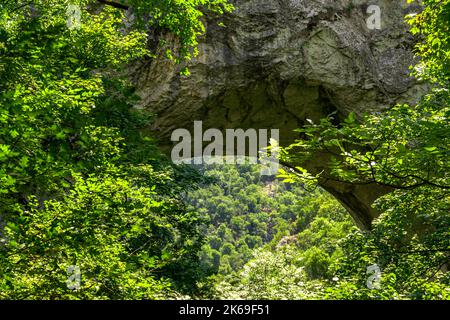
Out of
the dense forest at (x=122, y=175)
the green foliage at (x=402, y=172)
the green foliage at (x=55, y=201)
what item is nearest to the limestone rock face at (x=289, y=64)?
the dense forest at (x=122, y=175)

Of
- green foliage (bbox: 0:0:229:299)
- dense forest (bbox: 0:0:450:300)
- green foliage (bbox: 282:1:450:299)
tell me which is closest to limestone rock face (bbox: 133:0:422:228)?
dense forest (bbox: 0:0:450:300)

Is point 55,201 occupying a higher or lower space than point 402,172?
lower

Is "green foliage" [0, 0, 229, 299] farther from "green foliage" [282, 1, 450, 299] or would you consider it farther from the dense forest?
"green foliage" [282, 1, 450, 299]

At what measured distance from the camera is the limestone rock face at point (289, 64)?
1442cm

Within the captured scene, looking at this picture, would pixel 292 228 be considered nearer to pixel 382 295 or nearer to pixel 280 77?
pixel 280 77

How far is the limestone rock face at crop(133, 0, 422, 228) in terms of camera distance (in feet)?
47.3

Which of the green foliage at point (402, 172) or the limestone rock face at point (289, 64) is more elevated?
the limestone rock face at point (289, 64)

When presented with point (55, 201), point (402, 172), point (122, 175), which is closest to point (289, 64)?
point (122, 175)

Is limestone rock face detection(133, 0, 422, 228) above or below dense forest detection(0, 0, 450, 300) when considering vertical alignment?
above

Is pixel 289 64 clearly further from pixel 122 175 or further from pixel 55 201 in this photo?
pixel 55 201

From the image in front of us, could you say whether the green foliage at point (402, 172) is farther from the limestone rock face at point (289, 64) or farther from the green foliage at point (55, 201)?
the limestone rock face at point (289, 64)

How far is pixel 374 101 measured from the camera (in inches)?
595

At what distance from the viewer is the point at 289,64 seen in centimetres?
1453

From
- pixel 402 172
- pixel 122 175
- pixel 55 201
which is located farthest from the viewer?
pixel 122 175
